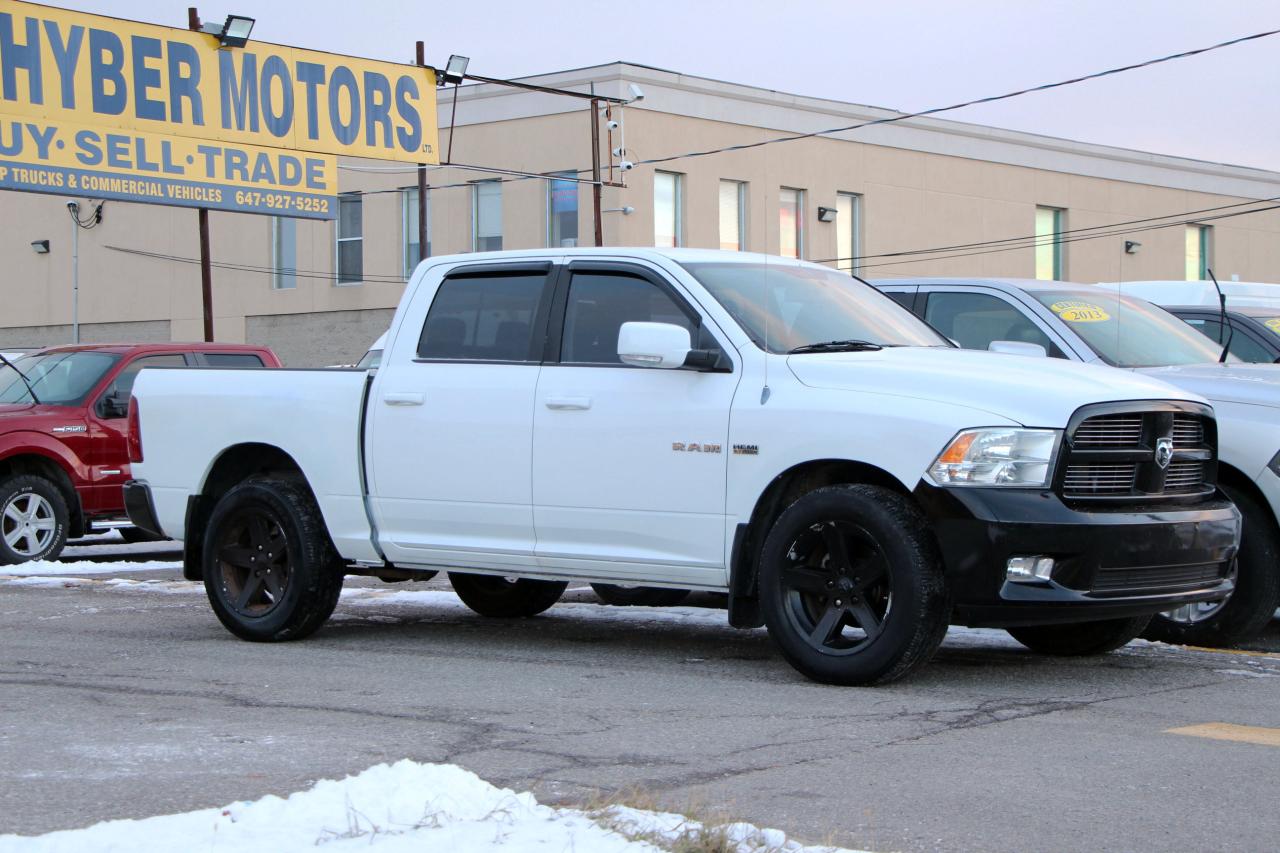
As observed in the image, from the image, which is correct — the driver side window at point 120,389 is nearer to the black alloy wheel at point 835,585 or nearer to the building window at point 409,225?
the black alloy wheel at point 835,585

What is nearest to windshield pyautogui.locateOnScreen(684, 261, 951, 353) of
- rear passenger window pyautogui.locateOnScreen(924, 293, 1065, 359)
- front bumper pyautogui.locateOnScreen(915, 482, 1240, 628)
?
front bumper pyautogui.locateOnScreen(915, 482, 1240, 628)

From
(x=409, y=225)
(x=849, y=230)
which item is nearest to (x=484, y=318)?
(x=409, y=225)

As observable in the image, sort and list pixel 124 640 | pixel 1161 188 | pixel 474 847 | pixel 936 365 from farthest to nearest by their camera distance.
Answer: pixel 1161 188
pixel 124 640
pixel 936 365
pixel 474 847

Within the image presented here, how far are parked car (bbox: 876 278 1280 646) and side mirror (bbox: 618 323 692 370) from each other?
1.79 metres

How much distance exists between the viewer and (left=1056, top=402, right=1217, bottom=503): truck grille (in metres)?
6.78

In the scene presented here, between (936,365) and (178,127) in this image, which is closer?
(936,365)

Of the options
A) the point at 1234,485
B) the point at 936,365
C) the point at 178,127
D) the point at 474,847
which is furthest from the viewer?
the point at 178,127

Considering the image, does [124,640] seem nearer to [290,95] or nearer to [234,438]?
[234,438]

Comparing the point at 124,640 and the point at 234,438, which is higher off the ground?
the point at 234,438

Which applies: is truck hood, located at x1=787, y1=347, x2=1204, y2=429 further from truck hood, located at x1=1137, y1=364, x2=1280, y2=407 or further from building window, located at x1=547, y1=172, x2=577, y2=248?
building window, located at x1=547, y1=172, x2=577, y2=248

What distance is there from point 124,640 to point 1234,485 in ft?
18.5

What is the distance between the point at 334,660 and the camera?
8195 mm

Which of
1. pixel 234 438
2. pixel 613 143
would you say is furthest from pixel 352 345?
pixel 234 438

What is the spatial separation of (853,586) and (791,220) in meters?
32.9
